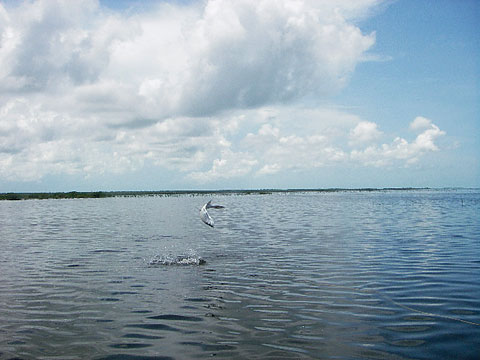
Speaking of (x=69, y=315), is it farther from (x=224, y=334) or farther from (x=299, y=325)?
(x=299, y=325)

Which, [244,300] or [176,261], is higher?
[176,261]

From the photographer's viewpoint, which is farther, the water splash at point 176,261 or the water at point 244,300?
the water splash at point 176,261

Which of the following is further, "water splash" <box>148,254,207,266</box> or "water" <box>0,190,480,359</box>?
Answer: "water splash" <box>148,254,207,266</box>

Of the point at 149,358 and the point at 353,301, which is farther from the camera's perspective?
the point at 353,301

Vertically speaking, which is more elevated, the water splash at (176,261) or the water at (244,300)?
the water splash at (176,261)

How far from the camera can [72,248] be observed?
24.7 m

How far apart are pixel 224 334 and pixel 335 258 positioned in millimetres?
11209

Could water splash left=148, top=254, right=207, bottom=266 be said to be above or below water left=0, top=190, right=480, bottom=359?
above

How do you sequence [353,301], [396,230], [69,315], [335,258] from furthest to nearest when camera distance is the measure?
1. [396,230]
2. [335,258]
3. [353,301]
4. [69,315]

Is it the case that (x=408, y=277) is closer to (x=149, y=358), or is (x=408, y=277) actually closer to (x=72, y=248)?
(x=149, y=358)

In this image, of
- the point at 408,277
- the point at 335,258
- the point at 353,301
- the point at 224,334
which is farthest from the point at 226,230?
A: the point at 224,334

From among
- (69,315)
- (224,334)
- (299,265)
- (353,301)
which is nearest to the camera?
(224,334)

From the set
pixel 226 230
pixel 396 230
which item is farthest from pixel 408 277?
pixel 226 230

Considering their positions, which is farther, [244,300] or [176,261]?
[176,261]
